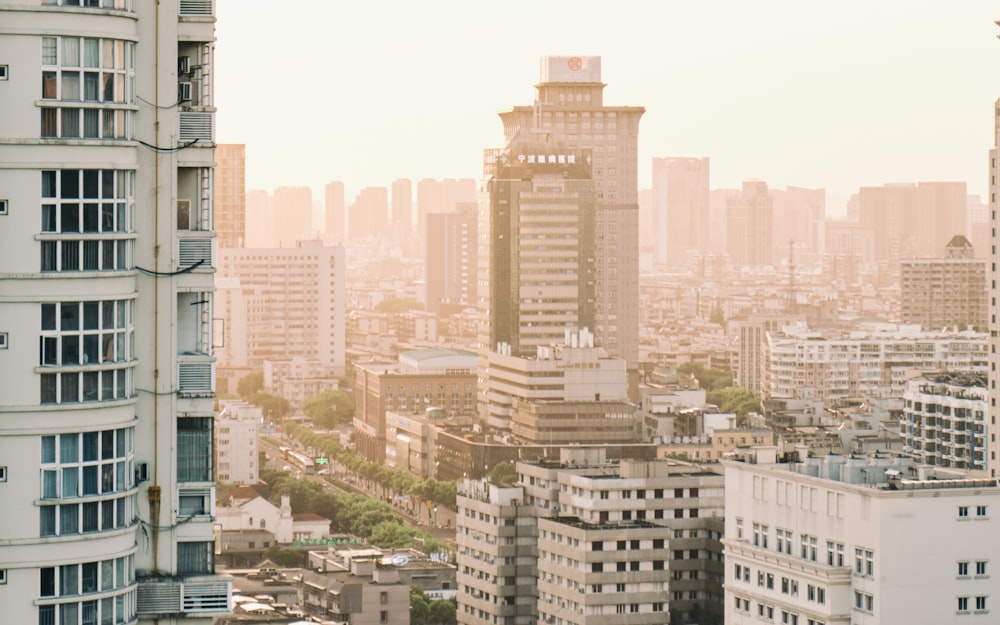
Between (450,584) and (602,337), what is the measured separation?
70452 millimetres

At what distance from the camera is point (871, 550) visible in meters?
32.9

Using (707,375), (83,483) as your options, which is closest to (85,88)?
(83,483)

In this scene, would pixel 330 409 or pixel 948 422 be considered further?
pixel 330 409

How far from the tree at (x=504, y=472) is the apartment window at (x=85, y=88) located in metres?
69.4

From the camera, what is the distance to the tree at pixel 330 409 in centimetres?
12975

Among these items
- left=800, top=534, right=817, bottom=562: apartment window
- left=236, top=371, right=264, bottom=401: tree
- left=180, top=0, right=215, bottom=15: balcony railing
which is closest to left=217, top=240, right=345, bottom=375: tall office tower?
left=236, top=371, right=264, bottom=401: tree

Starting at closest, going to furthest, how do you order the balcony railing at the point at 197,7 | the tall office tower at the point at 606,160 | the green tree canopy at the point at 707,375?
the balcony railing at the point at 197,7, the tall office tower at the point at 606,160, the green tree canopy at the point at 707,375

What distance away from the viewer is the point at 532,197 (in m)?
107

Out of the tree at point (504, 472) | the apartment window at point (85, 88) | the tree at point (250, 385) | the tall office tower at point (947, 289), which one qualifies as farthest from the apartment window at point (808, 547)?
the tall office tower at point (947, 289)

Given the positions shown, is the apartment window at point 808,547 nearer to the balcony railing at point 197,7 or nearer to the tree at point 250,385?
the balcony railing at point 197,7

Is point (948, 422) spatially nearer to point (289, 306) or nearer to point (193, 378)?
point (193, 378)

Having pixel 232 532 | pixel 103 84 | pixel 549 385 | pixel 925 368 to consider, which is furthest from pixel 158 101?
pixel 925 368

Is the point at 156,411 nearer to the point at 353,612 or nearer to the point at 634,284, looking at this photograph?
the point at 353,612

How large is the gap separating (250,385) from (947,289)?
44.9m
